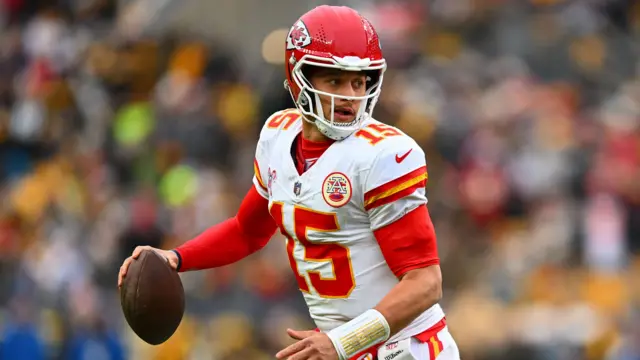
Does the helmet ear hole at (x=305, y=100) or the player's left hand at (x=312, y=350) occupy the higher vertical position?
the helmet ear hole at (x=305, y=100)

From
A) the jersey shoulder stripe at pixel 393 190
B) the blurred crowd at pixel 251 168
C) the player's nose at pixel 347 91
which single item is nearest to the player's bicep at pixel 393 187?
the jersey shoulder stripe at pixel 393 190

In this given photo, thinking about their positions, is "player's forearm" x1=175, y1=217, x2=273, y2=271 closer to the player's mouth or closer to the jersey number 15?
the jersey number 15

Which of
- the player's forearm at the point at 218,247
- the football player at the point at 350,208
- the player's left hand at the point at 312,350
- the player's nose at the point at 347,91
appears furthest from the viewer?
the player's forearm at the point at 218,247

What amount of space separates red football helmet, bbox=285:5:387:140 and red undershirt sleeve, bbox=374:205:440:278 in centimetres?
38

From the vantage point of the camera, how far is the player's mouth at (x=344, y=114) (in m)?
4.22

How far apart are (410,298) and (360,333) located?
0.65ft

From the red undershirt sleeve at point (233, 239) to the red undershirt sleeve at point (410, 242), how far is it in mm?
737

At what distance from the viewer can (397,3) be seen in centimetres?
1342

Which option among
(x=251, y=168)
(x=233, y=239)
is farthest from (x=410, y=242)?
(x=251, y=168)

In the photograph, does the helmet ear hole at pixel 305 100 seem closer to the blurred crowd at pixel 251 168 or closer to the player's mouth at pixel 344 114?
the player's mouth at pixel 344 114

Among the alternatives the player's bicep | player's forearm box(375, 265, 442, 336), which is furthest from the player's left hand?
the player's bicep

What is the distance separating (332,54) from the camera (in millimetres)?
4219

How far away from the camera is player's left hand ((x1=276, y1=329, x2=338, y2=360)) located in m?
3.90

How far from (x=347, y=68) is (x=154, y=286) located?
1.05 metres
